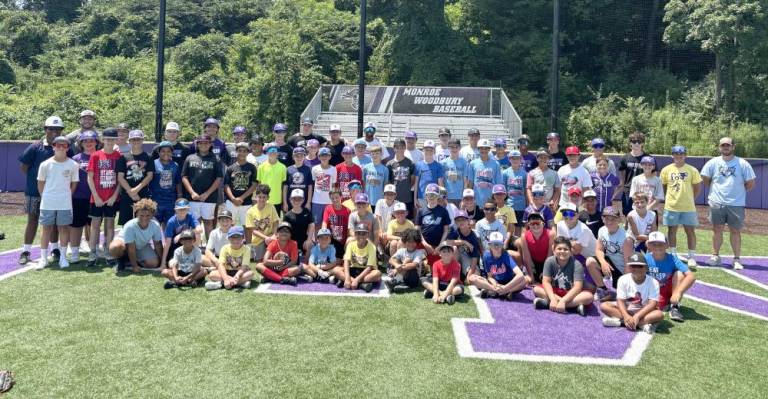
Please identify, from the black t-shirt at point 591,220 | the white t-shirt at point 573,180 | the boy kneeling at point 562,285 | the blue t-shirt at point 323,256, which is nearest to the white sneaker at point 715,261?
the white t-shirt at point 573,180

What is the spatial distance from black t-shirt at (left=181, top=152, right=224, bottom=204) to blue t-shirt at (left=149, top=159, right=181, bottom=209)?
176 mm

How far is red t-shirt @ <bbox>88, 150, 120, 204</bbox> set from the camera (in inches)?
341

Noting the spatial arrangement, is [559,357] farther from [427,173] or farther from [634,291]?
[427,173]

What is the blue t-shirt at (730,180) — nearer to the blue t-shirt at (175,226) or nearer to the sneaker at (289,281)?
the sneaker at (289,281)


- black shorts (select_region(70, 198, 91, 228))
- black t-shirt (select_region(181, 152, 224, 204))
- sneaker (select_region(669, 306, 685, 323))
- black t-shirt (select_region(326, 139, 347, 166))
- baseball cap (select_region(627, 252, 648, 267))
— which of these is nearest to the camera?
baseball cap (select_region(627, 252, 648, 267))

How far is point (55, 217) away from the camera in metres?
8.56

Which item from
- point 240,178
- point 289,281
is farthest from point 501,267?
point 240,178

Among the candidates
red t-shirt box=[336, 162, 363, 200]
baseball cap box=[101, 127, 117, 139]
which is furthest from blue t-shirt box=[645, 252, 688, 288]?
baseball cap box=[101, 127, 117, 139]

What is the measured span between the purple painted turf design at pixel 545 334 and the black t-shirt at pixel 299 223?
2.98 meters

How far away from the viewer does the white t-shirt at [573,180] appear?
901cm

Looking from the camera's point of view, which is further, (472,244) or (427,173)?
(427,173)

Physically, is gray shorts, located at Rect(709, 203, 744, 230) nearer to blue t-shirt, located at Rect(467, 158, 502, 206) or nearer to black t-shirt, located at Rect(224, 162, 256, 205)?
blue t-shirt, located at Rect(467, 158, 502, 206)

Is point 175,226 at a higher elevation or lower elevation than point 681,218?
lower

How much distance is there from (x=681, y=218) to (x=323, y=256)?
5.75 meters
